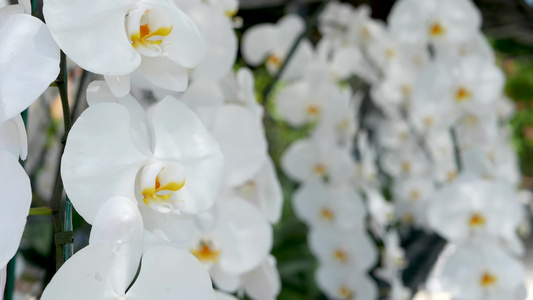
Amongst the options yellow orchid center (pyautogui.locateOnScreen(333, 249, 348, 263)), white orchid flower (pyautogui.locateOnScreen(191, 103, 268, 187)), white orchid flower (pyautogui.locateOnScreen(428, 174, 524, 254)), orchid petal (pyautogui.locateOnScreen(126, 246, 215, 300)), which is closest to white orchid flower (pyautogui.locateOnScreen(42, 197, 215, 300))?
orchid petal (pyautogui.locateOnScreen(126, 246, 215, 300))

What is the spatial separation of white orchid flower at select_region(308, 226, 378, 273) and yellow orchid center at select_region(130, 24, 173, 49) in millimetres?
621

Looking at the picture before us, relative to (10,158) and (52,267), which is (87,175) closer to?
(10,158)

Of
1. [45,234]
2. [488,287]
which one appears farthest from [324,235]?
[45,234]

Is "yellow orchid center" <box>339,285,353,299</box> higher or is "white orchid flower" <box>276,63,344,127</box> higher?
"white orchid flower" <box>276,63,344,127</box>

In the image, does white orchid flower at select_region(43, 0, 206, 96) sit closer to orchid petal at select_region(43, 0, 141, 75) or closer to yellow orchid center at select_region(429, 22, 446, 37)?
orchid petal at select_region(43, 0, 141, 75)

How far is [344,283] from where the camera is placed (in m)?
0.85

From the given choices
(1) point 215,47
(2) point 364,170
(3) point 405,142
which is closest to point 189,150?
(1) point 215,47

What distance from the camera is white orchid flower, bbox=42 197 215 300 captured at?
197 mm

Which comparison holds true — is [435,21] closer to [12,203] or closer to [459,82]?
[459,82]

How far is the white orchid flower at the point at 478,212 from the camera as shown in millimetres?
694

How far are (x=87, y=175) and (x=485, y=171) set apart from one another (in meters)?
0.70

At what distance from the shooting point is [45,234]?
2.85 feet

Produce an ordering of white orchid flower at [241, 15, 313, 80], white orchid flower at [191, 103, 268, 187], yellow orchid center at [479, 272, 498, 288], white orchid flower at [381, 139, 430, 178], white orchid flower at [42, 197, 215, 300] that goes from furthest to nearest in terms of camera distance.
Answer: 1. white orchid flower at [381, 139, 430, 178]
2. white orchid flower at [241, 15, 313, 80]
3. yellow orchid center at [479, 272, 498, 288]
4. white orchid flower at [191, 103, 268, 187]
5. white orchid flower at [42, 197, 215, 300]

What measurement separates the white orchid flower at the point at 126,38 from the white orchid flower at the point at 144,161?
15 millimetres
